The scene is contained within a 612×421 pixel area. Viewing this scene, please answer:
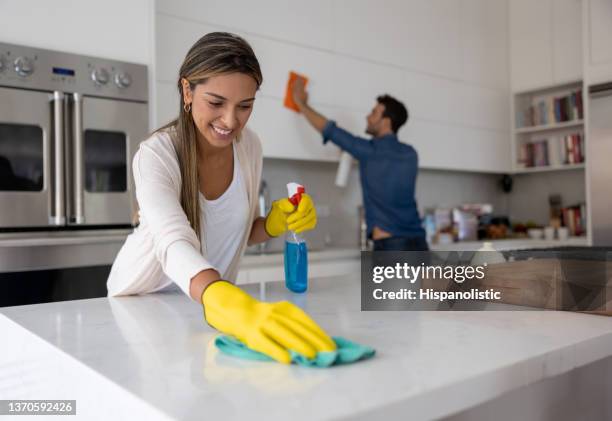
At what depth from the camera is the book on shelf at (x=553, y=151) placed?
4508 mm

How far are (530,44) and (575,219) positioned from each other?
1.49 meters

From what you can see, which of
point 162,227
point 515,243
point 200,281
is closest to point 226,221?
point 162,227

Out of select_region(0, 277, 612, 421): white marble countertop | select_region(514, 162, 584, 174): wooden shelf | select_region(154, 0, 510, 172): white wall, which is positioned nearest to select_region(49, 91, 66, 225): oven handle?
select_region(154, 0, 510, 172): white wall

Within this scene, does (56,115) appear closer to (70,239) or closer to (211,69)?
(70,239)

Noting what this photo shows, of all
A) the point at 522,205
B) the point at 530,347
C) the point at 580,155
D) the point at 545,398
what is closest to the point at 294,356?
the point at 530,347

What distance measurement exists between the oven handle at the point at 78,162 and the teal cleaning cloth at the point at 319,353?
5.64 feet

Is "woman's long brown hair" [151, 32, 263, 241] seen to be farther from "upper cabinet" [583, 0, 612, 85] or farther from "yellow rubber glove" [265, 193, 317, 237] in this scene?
"upper cabinet" [583, 0, 612, 85]

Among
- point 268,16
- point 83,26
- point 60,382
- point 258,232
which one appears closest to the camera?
point 60,382

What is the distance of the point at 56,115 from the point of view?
2338 mm

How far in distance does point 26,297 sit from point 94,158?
0.63 metres

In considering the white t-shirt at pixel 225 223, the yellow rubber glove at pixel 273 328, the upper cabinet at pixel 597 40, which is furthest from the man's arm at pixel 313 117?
the yellow rubber glove at pixel 273 328

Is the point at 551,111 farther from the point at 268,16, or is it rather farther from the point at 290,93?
the point at 268,16

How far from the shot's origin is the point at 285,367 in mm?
767

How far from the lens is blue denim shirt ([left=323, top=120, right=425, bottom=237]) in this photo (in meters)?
3.38
